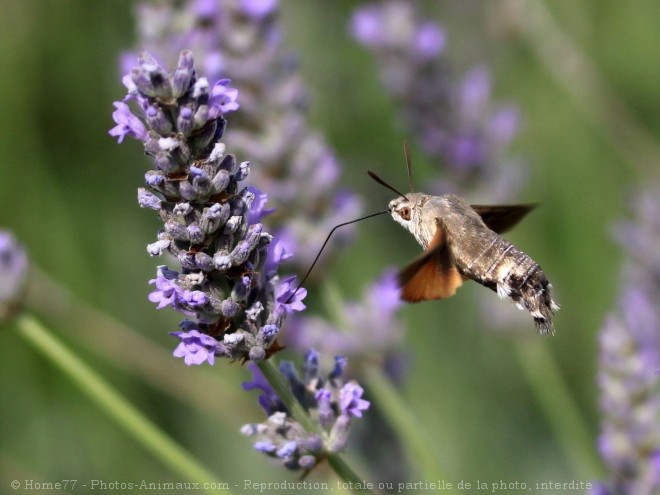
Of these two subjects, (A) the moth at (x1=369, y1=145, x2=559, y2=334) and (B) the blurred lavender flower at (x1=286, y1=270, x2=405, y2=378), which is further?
(B) the blurred lavender flower at (x1=286, y1=270, x2=405, y2=378)

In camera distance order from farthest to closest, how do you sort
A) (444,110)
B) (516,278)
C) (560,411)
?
(444,110), (560,411), (516,278)

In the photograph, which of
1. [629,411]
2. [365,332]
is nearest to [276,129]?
[365,332]

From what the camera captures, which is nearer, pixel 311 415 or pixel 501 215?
pixel 311 415

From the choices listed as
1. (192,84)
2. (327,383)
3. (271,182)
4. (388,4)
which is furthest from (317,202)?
(192,84)

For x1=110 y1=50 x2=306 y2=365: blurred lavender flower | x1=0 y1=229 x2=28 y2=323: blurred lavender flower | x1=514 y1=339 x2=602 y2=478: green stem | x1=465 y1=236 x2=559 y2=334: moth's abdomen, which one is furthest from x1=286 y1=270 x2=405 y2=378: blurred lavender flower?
x1=110 y1=50 x2=306 y2=365: blurred lavender flower

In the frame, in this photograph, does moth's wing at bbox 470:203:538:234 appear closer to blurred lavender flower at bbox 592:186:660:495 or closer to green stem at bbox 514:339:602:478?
blurred lavender flower at bbox 592:186:660:495

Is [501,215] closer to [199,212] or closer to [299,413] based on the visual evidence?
[299,413]
